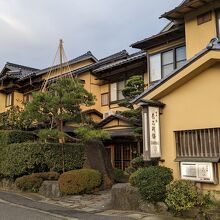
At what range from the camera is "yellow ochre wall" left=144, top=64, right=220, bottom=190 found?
10.3m

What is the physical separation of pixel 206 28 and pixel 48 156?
11030 millimetres

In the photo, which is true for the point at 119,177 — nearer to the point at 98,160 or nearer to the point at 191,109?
the point at 98,160

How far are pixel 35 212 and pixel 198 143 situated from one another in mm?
6281

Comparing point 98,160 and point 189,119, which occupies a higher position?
point 189,119

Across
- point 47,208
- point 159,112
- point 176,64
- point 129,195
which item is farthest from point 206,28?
point 47,208

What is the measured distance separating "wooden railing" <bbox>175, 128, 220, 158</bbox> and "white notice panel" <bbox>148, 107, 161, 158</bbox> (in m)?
0.66

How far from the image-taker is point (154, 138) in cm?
1130

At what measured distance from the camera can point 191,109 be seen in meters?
10.9

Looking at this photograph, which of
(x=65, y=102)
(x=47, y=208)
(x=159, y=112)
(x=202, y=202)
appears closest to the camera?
(x=202, y=202)

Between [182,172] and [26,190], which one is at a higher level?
[182,172]

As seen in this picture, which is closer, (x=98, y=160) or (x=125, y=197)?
(x=125, y=197)

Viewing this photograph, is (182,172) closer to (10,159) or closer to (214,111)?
(214,111)

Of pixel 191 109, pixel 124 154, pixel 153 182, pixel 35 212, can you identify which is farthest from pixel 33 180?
pixel 191 109

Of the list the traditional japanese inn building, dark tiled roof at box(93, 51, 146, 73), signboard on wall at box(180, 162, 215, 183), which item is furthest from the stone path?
dark tiled roof at box(93, 51, 146, 73)
